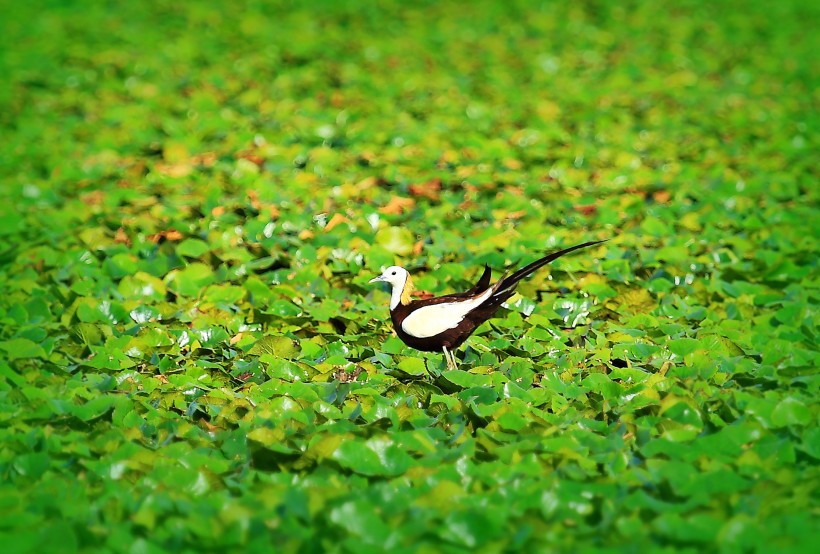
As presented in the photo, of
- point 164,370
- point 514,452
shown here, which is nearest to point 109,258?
point 164,370

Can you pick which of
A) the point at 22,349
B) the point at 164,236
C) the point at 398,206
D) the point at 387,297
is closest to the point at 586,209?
the point at 398,206

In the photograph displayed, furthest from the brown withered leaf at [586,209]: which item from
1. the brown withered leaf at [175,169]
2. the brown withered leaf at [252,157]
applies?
the brown withered leaf at [175,169]

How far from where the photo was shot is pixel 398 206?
20.8 ft

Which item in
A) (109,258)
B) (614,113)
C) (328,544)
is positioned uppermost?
(328,544)

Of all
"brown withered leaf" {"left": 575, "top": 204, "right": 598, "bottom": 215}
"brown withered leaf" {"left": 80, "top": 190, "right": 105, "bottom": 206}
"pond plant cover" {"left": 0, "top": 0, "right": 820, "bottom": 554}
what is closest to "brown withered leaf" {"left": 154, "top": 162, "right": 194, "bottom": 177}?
"pond plant cover" {"left": 0, "top": 0, "right": 820, "bottom": 554}

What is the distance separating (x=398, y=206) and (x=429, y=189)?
1.41ft

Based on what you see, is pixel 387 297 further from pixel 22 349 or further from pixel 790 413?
pixel 790 413

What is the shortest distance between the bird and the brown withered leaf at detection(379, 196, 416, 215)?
6.54 ft

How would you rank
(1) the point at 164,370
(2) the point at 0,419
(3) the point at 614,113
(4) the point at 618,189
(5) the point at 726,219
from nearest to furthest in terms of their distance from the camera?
(2) the point at 0,419 → (1) the point at 164,370 → (5) the point at 726,219 → (4) the point at 618,189 → (3) the point at 614,113

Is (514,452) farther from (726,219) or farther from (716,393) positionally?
(726,219)

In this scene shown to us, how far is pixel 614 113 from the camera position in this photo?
8.55 meters

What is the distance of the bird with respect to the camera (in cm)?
413

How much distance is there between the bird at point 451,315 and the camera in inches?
163

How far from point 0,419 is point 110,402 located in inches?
14.3
